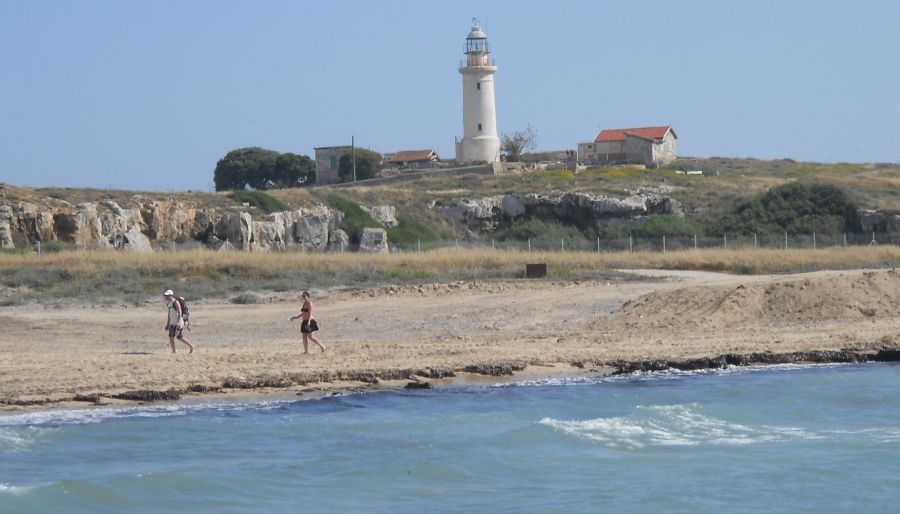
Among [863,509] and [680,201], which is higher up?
[680,201]

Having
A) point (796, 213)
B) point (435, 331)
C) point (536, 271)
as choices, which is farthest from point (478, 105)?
point (435, 331)

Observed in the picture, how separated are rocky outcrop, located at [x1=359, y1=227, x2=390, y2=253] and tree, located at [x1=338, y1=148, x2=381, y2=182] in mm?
22180

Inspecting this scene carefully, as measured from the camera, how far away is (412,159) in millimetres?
75188

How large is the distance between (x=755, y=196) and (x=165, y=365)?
38310mm

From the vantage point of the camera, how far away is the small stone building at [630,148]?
7050 centimetres

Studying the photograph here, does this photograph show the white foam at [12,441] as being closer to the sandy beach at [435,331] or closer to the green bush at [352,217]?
the sandy beach at [435,331]

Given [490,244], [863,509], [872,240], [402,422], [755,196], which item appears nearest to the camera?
[863,509]

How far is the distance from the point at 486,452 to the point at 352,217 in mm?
35165

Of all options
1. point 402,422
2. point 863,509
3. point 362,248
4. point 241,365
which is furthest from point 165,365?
point 362,248

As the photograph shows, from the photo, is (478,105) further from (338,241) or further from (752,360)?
(752,360)

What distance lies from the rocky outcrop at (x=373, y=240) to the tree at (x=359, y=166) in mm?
22180

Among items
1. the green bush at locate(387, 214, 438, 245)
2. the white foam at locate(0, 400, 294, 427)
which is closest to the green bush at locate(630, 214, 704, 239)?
the green bush at locate(387, 214, 438, 245)

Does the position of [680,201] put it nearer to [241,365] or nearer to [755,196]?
[755,196]

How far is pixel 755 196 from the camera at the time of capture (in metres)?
53.0
